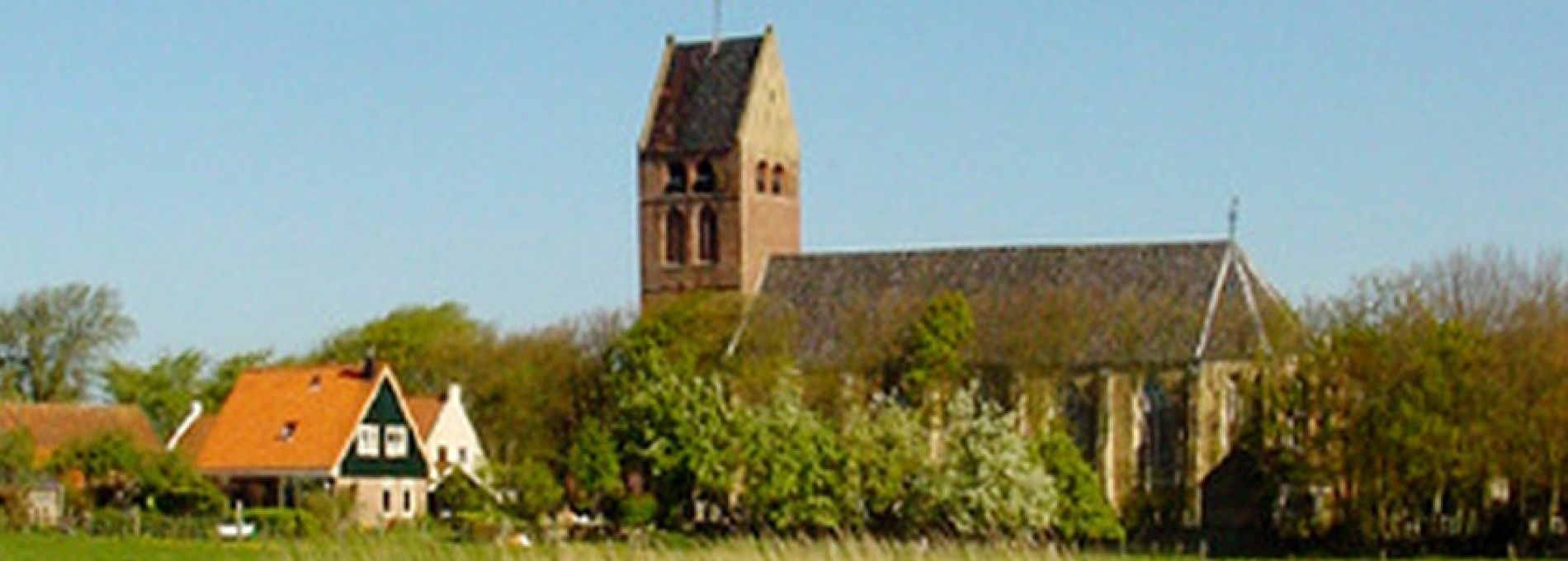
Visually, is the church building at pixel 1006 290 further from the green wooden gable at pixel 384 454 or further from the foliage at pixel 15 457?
the foliage at pixel 15 457

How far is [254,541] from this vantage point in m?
50.1

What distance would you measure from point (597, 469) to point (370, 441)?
1057 centimetres

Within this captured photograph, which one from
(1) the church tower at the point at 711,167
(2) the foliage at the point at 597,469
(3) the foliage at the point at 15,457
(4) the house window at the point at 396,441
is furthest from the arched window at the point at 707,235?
(3) the foliage at the point at 15,457

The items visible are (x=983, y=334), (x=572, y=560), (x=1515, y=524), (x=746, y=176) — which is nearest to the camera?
(x=572, y=560)

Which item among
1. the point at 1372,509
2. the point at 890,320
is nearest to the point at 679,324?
the point at 890,320

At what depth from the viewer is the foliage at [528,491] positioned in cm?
7006

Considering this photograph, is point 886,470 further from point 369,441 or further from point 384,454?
point 384,454

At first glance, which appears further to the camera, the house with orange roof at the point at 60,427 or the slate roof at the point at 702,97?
the slate roof at the point at 702,97

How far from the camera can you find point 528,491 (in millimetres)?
70688

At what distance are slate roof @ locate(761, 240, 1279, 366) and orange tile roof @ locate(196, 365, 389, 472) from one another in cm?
1189

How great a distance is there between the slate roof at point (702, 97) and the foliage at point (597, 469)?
16535 mm

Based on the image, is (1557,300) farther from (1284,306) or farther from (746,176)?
(746,176)

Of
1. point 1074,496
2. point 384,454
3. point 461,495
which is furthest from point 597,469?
point 1074,496

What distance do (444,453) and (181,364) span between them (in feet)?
61.4
